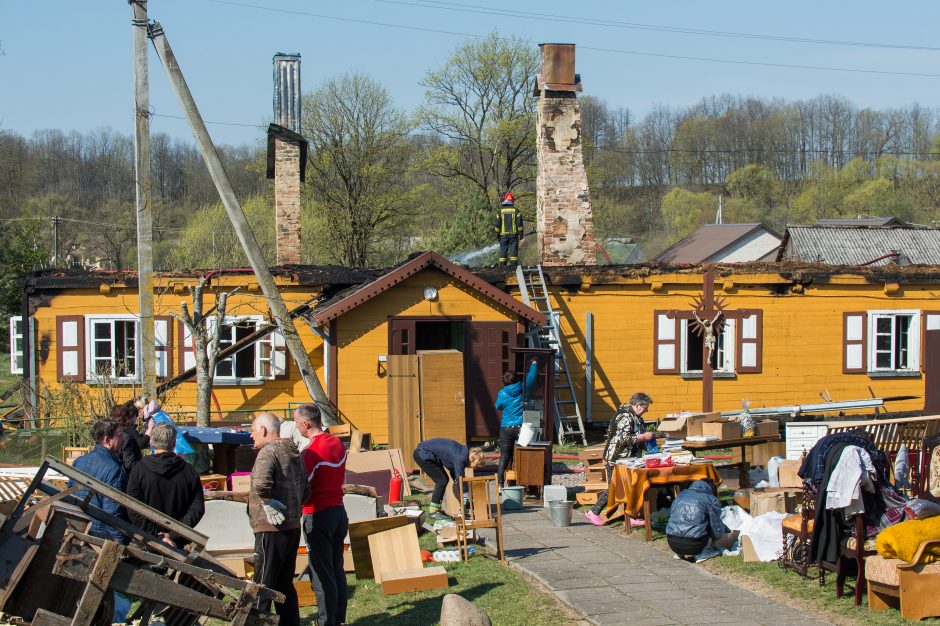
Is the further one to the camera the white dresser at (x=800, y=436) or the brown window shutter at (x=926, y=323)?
the brown window shutter at (x=926, y=323)

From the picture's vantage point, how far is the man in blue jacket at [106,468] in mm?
7493

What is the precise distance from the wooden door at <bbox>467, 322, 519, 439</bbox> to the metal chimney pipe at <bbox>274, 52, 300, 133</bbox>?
10.6 metres

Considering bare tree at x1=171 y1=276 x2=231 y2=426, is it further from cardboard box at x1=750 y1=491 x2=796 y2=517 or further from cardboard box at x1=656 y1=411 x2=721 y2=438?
cardboard box at x1=750 y1=491 x2=796 y2=517

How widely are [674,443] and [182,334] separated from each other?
34.8 ft

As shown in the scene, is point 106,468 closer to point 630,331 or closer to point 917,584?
point 917,584

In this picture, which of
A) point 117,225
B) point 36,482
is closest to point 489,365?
point 36,482

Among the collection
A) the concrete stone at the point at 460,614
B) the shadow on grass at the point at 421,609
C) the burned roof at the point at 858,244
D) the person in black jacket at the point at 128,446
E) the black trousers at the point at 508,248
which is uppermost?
the burned roof at the point at 858,244

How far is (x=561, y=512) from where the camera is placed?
A: 12.0 metres

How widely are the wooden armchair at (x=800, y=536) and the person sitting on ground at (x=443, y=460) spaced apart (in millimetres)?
3885

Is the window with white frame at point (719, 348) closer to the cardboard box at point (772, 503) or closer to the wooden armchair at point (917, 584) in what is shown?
the cardboard box at point (772, 503)

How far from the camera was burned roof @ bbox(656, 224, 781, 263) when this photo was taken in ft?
162

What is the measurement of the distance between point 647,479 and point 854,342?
11487mm

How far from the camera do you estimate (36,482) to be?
6.13m

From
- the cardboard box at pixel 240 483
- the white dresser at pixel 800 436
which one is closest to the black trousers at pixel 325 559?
the cardboard box at pixel 240 483
